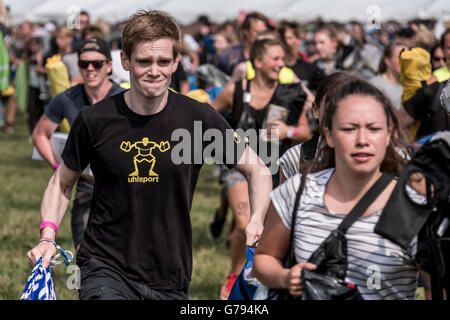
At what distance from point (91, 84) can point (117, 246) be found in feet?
7.58

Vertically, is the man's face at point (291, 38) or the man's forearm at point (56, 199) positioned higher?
the man's face at point (291, 38)

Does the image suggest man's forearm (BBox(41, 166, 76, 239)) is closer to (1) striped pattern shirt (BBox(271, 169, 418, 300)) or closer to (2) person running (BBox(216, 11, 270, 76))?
(1) striped pattern shirt (BBox(271, 169, 418, 300))

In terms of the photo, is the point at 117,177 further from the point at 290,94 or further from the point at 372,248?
the point at 290,94

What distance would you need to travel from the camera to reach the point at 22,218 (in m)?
10.9

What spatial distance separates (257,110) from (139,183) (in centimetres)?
329

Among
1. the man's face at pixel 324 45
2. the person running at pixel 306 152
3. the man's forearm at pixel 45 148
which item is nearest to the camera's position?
the person running at pixel 306 152

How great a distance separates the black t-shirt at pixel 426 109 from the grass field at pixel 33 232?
5.27 ft

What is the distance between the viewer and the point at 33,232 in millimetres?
10062

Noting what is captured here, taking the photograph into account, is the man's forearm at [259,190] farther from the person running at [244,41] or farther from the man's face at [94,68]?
the person running at [244,41]

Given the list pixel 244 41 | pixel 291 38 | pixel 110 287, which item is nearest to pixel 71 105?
pixel 110 287

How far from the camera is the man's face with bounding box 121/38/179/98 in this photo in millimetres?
4246

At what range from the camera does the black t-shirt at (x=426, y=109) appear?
6.54 m

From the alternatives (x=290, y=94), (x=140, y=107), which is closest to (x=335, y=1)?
(x=290, y=94)

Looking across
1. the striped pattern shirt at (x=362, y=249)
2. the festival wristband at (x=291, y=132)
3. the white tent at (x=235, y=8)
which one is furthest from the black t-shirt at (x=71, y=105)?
A: the white tent at (x=235, y=8)
